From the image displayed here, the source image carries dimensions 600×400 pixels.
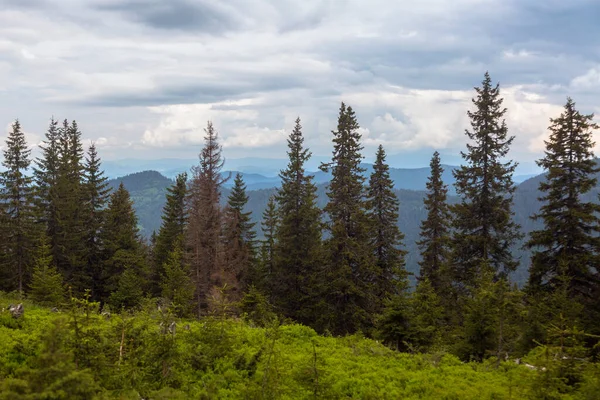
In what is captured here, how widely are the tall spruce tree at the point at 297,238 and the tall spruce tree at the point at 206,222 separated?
5.69m

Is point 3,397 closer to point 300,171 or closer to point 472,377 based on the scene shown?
point 472,377

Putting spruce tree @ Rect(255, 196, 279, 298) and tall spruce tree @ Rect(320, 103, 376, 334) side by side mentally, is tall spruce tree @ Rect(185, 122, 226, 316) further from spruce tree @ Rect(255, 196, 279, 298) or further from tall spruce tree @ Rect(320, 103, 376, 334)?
tall spruce tree @ Rect(320, 103, 376, 334)

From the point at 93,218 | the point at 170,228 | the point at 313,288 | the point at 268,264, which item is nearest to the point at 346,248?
the point at 313,288

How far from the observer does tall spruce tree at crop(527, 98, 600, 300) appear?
20.8m

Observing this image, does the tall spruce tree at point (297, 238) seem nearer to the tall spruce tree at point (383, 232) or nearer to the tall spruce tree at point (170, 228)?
the tall spruce tree at point (383, 232)

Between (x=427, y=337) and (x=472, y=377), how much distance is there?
15.4 ft

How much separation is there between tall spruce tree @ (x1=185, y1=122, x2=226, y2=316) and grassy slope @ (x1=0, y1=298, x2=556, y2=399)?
16.9m

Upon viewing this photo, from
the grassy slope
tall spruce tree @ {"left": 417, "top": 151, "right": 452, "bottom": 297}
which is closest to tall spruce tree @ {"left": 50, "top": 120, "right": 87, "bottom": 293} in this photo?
the grassy slope

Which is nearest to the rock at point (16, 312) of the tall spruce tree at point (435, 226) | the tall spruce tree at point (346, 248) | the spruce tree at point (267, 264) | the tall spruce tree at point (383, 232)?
the tall spruce tree at point (346, 248)

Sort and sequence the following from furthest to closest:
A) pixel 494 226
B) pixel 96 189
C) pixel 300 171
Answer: pixel 96 189 < pixel 300 171 < pixel 494 226

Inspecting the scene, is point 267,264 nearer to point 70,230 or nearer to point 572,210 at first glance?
point 70,230

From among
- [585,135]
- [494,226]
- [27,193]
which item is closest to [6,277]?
[27,193]

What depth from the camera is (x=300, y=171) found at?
102 feet

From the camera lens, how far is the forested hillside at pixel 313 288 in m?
8.64
